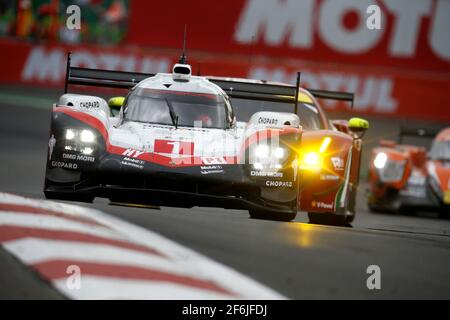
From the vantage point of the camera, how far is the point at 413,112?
21.5m

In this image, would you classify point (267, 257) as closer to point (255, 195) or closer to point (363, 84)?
point (255, 195)

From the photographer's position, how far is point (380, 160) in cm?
1249

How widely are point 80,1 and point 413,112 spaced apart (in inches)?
330

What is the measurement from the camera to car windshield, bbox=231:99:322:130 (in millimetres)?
10258

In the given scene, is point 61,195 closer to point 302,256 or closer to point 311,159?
point 311,159

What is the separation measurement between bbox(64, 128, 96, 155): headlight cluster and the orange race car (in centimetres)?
517

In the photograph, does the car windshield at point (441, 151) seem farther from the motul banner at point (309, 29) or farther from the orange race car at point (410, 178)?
the motul banner at point (309, 29)

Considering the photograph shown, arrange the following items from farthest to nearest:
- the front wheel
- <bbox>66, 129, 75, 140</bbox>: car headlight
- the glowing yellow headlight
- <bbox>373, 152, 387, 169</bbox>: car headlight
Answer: <bbox>373, 152, 387, 169</bbox>: car headlight
the glowing yellow headlight
the front wheel
<bbox>66, 129, 75, 140</bbox>: car headlight

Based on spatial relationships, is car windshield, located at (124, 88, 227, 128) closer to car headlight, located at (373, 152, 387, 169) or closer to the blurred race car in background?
the blurred race car in background

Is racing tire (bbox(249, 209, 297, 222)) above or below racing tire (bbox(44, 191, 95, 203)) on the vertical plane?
below

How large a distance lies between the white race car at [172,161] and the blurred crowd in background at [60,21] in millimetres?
16503

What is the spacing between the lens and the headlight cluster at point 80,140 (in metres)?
7.90

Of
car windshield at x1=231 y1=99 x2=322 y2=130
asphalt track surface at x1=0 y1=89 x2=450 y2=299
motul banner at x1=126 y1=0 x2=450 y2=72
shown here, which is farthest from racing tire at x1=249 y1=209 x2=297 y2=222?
motul banner at x1=126 y1=0 x2=450 y2=72

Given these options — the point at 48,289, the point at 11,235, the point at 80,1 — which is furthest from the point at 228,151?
the point at 80,1
